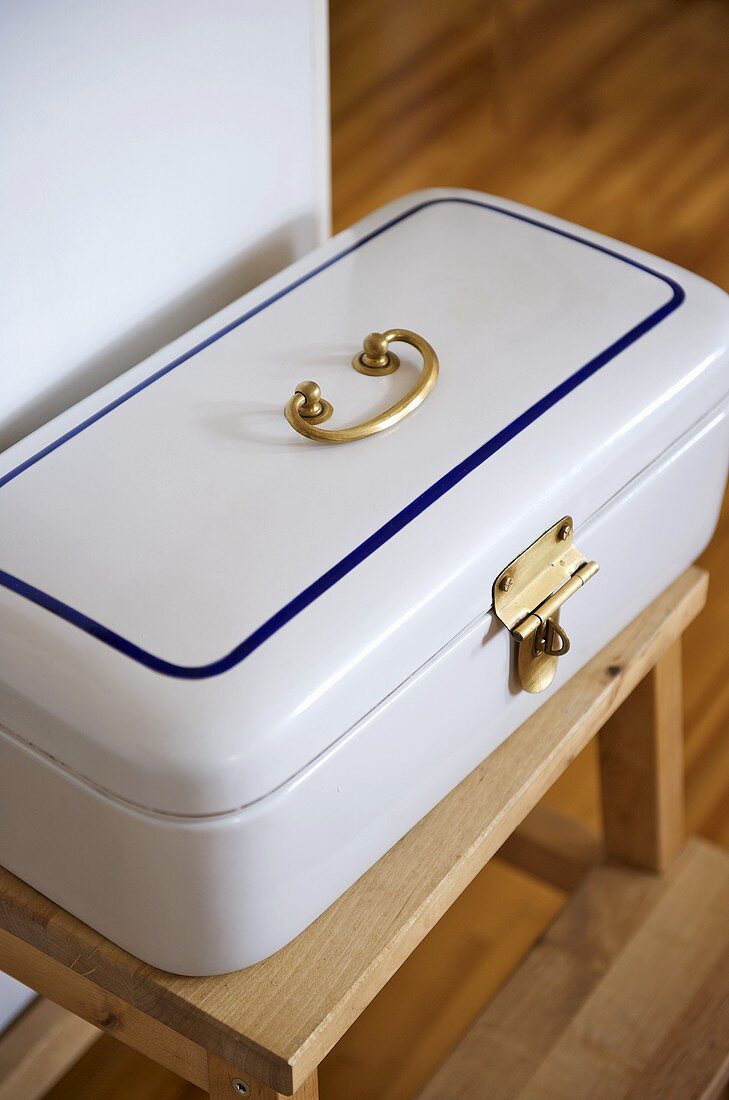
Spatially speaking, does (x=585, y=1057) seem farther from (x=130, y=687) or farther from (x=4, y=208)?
(x=4, y=208)

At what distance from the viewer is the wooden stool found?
0.62 metres

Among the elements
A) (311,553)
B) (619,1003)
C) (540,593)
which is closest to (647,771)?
(619,1003)

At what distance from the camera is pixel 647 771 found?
101 cm

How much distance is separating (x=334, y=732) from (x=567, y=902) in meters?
0.63

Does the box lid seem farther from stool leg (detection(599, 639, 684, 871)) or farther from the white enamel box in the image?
stool leg (detection(599, 639, 684, 871))

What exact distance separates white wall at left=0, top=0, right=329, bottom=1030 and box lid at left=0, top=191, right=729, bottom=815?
6 centimetres

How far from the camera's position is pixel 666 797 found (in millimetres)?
1046

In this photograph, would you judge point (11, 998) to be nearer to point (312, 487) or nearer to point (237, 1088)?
point (237, 1088)

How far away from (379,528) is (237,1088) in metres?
0.29

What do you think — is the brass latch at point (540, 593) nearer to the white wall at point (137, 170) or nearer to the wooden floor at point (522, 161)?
the white wall at point (137, 170)

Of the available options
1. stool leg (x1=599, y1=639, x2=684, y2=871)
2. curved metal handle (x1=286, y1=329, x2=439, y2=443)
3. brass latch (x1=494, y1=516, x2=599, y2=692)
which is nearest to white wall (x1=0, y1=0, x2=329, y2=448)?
curved metal handle (x1=286, y1=329, x2=439, y2=443)

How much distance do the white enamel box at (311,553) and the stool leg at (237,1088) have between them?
0.21ft

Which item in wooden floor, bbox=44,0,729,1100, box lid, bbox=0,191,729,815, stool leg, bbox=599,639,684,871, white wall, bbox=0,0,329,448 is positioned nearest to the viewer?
box lid, bbox=0,191,729,815

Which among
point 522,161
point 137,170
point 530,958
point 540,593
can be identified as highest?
point 137,170
